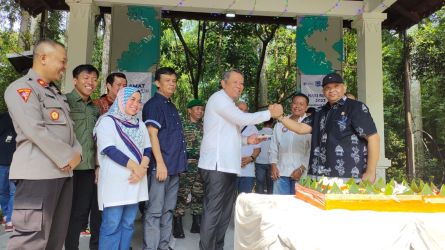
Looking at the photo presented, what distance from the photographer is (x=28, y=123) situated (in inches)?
82.7

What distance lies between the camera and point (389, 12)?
6449mm

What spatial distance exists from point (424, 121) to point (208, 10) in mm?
10200

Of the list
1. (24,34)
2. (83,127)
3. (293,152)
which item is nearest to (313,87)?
(293,152)

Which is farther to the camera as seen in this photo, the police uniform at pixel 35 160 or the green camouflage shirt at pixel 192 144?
the green camouflage shirt at pixel 192 144

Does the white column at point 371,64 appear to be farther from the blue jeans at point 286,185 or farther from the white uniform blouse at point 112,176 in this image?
the white uniform blouse at point 112,176

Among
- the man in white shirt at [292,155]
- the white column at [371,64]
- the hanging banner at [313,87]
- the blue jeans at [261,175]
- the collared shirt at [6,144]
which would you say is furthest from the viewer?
the hanging banner at [313,87]

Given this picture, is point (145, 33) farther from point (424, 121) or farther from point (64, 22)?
point (424, 121)

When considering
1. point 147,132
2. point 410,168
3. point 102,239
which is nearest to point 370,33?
point 410,168

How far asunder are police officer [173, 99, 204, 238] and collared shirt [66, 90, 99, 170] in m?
1.32

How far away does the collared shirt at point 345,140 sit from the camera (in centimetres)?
265

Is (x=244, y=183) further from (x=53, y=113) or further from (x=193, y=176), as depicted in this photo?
(x=53, y=113)

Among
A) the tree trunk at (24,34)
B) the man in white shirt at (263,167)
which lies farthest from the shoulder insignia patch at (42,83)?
the tree trunk at (24,34)

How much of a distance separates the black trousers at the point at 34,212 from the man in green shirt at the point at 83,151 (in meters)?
0.76

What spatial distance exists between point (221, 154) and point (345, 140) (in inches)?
39.3
